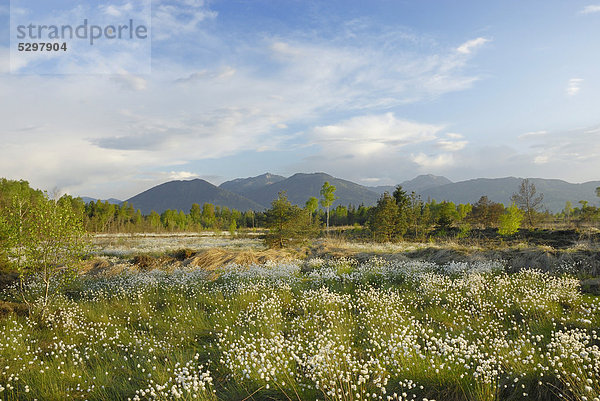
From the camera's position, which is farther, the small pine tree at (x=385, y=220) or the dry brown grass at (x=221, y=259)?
the small pine tree at (x=385, y=220)

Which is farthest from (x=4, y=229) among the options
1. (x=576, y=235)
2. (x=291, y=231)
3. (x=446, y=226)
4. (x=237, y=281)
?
(x=446, y=226)

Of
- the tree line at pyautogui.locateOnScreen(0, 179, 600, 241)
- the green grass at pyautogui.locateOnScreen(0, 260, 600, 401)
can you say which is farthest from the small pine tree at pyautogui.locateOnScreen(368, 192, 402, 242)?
the green grass at pyautogui.locateOnScreen(0, 260, 600, 401)

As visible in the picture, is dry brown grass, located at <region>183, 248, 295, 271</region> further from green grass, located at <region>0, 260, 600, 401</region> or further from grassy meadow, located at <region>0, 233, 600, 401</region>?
green grass, located at <region>0, 260, 600, 401</region>

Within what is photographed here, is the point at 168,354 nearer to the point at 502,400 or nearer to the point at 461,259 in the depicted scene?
the point at 502,400

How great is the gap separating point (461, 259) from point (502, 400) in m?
12.6

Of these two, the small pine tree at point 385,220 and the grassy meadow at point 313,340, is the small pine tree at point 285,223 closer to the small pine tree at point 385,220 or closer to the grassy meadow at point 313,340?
the small pine tree at point 385,220

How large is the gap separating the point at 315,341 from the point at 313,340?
1.20m

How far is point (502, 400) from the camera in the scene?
157 inches

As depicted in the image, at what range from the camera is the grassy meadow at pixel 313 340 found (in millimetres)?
4141

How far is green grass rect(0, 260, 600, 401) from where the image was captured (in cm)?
414

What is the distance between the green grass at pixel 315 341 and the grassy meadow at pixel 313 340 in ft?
0.12

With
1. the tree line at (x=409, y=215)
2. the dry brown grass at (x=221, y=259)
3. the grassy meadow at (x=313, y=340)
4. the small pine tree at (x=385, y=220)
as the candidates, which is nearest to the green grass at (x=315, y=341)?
the grassy meadow at (x=313, y=340)

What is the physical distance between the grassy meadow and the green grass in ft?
0.12

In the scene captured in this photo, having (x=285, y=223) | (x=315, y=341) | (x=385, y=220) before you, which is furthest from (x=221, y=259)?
(x=385, y=220)
